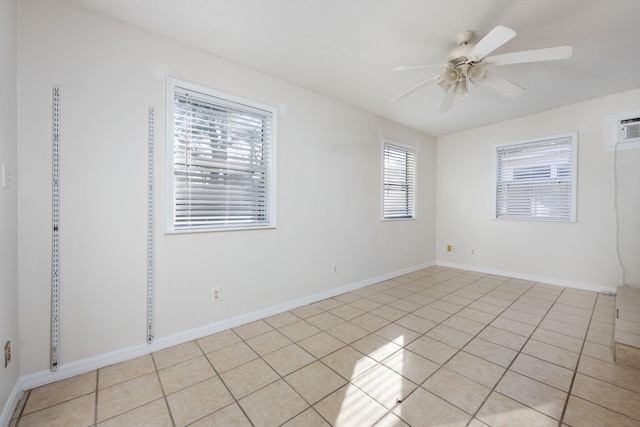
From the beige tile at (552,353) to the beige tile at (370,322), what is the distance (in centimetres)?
115

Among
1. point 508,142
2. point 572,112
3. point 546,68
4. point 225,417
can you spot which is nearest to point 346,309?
point 225,417

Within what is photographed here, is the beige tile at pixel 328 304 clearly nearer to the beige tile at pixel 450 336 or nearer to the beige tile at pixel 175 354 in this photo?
the beige tile at pixel 450 336

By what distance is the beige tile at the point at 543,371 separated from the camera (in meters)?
1.76

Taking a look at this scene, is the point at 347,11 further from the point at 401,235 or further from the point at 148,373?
the point at 401,235

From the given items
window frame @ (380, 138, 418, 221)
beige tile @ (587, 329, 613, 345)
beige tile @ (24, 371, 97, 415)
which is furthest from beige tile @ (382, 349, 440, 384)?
window frame @ (380, 138, 418, 221)

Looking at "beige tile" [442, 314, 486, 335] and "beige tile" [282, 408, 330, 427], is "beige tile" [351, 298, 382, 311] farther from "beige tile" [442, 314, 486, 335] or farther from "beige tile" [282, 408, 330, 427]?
"beige tile" [282, 408, 330, 427]

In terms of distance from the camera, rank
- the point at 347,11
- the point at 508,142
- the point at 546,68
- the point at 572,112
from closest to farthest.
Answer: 1. the point at 347,11
2. the point at 546,68
3. the point at 572,112
4. the point at 508,142

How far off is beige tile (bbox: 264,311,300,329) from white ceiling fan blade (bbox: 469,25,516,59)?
9.05 feet

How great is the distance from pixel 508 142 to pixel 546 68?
1.84 metres

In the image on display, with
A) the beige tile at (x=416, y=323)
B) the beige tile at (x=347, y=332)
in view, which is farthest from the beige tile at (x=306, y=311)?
the beige tile at (x=416, y=323)

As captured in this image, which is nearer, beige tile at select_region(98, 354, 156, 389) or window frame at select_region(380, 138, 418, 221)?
beige tile at select_region(98, 354, 156, 389)

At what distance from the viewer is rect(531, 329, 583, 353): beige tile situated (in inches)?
86.3

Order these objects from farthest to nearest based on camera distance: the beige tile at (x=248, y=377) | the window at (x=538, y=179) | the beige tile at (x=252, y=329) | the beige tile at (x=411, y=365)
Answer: the window at (x=538, y=179), the beige tile at (x=252, y=329), the beige tile at (x=411, y=365), the beige tile at (x=248, y=377)

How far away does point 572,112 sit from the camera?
3678 millimetres
